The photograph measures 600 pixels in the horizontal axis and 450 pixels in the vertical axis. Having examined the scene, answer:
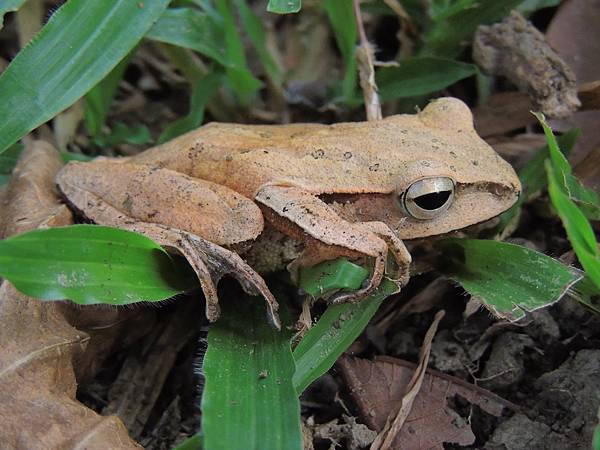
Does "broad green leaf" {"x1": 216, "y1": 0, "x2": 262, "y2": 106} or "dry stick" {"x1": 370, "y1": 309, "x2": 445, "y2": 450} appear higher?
"broad green leaf" {"x1": 216, "y1": 0, "x2": 262, "y2": 106}

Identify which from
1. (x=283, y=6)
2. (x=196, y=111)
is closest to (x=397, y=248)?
(x=283, y=6)

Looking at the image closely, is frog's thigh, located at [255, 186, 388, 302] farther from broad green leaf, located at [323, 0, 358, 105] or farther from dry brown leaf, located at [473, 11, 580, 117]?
dry brown leaf, located at [473, 11, 580, 117]

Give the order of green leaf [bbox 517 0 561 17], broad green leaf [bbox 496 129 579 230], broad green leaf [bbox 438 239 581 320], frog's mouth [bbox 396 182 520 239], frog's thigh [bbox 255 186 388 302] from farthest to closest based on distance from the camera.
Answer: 1. green leaf [bbox 517 0 561 17]
2. broad green leaf [bbox 496 129 579 230]
3. frog's mouth [bbox 396 182 520 239]
4. frog's thigh [bbox 255 186 388 302]
5. broad green leaf [bbox 438 239 581 320]

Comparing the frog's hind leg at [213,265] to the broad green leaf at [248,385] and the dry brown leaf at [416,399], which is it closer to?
the broad green leaf at [248,385]

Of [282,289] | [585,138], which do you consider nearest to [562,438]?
[282,289]

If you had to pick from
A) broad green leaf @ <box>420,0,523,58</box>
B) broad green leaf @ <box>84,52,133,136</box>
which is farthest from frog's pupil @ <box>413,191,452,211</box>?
broad green leaf @ <box>84,52,133,136</box>

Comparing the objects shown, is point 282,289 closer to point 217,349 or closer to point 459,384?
point 217,349

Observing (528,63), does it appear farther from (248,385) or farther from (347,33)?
(248,385)
